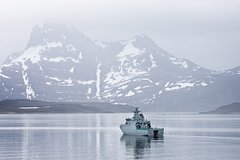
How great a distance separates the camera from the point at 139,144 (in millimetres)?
163125

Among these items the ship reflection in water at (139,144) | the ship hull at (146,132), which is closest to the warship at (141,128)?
the ship hull at (146,132)

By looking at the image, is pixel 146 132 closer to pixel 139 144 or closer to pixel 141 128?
pixel 141 128

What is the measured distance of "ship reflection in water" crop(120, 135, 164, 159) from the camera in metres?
139

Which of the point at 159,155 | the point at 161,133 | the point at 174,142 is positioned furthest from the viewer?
the point at 161,133

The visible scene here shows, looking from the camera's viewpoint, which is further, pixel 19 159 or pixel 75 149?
pixel 75 149

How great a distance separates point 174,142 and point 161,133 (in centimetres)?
2296

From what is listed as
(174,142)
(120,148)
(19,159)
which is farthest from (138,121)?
(19,159)

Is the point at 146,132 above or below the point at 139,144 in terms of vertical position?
above

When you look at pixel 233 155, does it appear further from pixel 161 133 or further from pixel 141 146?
pixel 161 133

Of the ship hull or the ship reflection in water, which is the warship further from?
the ship reflection in water

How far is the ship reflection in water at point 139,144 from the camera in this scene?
13873 cm

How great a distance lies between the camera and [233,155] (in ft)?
422

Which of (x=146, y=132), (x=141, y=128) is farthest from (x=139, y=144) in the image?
(x=141, y=128)

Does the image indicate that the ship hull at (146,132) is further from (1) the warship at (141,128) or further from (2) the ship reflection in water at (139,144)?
(2) the ship reflection in water at (139,144)
